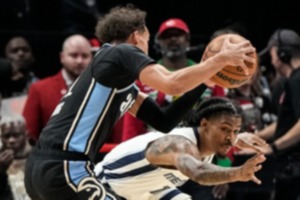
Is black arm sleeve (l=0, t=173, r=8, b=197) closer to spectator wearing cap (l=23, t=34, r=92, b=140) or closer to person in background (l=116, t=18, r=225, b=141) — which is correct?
spectator wearing cap (l=23, t=34, r=92, b=140)

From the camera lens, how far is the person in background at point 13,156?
251 inches

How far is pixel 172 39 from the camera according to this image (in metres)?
7.16

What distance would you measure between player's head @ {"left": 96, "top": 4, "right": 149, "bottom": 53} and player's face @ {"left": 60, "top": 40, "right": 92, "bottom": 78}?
8.44 feet

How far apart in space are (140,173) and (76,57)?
8.12ft

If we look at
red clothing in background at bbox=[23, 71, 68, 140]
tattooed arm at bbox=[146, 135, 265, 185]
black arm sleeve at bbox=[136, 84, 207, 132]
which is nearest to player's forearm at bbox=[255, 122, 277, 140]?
red clothing in background at bbox=[23, 71, 68, 140]

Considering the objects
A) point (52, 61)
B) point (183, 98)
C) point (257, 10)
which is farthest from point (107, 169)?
point (257, 10)

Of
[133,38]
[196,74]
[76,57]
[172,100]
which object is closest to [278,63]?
[172,100]

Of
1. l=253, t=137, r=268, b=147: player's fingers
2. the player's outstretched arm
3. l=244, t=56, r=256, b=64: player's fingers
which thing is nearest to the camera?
the player's outstretched arm

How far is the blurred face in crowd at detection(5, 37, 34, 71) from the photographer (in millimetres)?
8141

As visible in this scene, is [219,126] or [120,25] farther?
[219,126]

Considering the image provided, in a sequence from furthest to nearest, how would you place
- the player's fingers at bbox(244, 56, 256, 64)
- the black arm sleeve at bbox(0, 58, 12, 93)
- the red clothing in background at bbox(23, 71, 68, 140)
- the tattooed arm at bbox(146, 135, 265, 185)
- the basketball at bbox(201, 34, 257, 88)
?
the black arm sleeve at bbox(0, 58, 12, 93) < the red clothing in background at bbox(23, 71, 68, 140) < the basketball at bbox(201, 34, 257, 88) < the player's fingers at bbox(244, 56, 256, 64) < the tattooed arm at bbox(146, 135, 265, 185)

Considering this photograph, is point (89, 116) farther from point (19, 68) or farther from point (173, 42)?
point (19, 68)

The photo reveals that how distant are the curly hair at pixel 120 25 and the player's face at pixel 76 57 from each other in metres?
2.56

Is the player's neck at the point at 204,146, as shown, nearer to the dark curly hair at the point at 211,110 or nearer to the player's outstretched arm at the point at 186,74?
the dark curly hair at the point at 211,110
